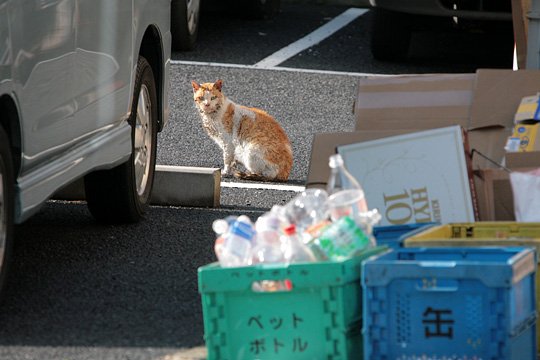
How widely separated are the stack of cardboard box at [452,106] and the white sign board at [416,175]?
379 millimetres

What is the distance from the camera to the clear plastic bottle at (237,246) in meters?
4.20

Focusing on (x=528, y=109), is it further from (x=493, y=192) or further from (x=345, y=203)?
(x=345, y=203)

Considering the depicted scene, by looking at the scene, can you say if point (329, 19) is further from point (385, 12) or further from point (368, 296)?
point (368, 296)

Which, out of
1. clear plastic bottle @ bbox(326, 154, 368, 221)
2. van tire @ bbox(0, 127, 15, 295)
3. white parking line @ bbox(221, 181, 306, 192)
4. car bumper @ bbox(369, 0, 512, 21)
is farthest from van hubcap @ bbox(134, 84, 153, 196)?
car bumper @ bbox(369, 0, 512, 21)

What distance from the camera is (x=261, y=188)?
25.6 feet

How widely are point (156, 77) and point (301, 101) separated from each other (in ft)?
10.5

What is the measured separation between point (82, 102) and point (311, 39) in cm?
688

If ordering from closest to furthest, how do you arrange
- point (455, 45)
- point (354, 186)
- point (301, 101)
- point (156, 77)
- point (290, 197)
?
point (354, 186) < point (156, 77) < point (290, 197) < point (301, 101) < point (455, 45)

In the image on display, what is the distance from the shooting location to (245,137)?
330 inches

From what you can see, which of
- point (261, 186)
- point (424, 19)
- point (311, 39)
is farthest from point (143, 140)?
point (311, 39)

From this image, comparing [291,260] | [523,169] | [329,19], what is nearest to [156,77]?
[523,169]

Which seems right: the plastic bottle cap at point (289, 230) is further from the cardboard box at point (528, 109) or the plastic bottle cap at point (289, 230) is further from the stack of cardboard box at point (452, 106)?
the cardboard box at point (528, 109)

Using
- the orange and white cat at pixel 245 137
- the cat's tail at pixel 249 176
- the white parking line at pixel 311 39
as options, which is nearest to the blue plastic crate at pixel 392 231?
the orange and white cat at pixel 245 137

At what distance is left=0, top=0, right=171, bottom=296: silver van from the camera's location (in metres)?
4.75
